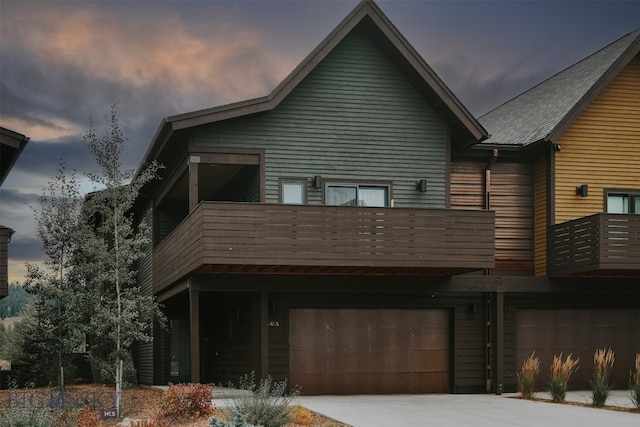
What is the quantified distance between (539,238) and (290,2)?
9.60 metres

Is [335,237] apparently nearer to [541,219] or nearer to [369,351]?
[369,351]

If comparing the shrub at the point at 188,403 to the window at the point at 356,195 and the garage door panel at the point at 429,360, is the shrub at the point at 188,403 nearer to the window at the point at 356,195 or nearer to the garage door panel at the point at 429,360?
the window at the point at 356,195

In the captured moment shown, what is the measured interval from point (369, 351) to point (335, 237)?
394 cm

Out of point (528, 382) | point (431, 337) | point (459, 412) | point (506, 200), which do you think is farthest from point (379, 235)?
point (506, 200)

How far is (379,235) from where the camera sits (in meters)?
20.4

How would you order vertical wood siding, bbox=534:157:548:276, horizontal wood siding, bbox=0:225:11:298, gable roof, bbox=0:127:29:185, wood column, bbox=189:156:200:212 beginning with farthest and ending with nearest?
1. vertical wood siding, bbox=534:157:548:276
2. wood column, bbox=189:156:200:212
3. gable roof, bbox=0:127:29:185
4. horizontal wood siding, bbox=0:225:11:298

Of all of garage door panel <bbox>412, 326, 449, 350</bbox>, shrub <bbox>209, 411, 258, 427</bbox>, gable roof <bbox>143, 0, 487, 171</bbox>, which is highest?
gable roof <bbox>143, 0, 487, 171</bbox>

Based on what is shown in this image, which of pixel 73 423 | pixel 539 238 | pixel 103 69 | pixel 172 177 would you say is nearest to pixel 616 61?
pixel 539 238

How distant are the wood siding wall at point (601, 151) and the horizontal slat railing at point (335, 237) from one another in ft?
11.7

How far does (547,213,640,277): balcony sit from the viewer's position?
21609 mm

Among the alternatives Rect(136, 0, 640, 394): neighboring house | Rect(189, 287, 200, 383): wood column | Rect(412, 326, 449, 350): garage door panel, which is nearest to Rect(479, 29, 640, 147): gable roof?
Rect(136, 0, 640, 394): neighboring house

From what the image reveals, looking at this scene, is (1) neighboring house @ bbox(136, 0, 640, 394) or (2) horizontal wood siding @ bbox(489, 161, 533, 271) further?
(2) horizontal wood siding @ bbox(489, 161, 533, 271)

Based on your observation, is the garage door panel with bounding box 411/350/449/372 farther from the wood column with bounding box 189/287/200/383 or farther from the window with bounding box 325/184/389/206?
the wood column with bounding box 189/287/200/383

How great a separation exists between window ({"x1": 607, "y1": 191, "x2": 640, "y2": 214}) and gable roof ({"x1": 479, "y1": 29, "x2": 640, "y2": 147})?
243 centimetres
